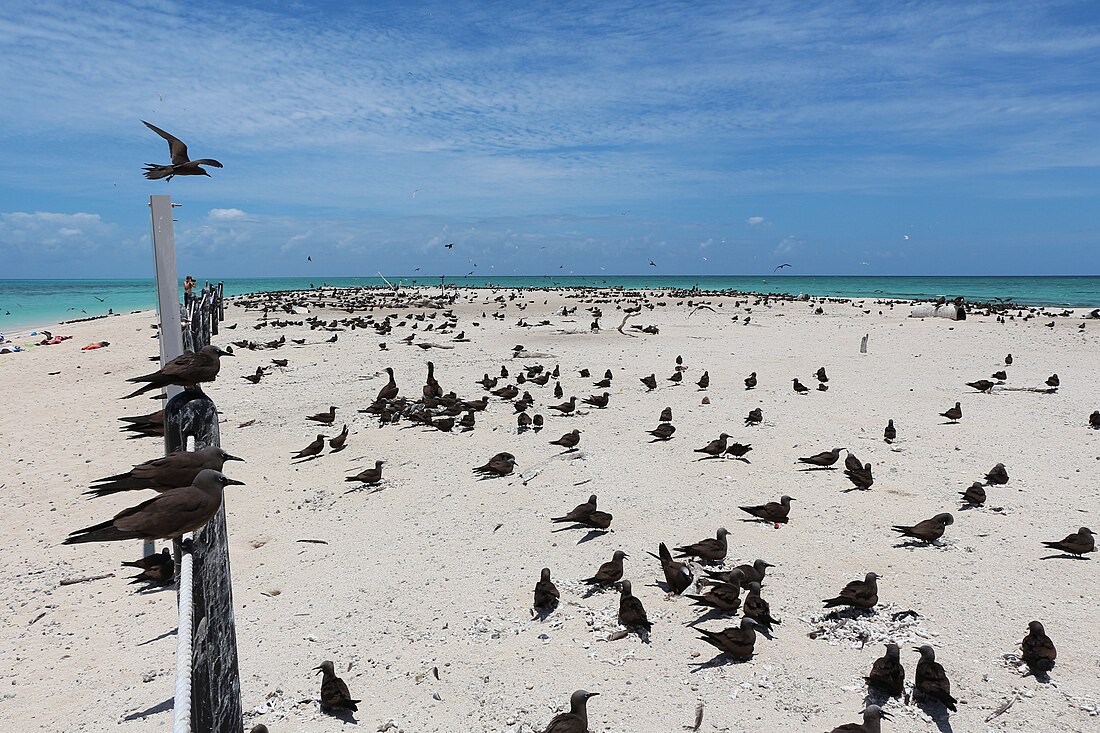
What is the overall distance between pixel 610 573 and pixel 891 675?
8.63 feet

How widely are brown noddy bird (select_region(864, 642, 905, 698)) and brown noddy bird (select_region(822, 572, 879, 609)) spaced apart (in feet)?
3.28

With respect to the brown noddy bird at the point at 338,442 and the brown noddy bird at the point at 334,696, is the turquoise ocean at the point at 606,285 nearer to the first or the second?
the brown noddy bird at the point at 338,442

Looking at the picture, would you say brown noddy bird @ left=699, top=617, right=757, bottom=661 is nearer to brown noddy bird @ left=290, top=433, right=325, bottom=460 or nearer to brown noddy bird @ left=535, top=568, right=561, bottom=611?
brown noddy bird @ left=535, top=568, right=561, bottom=611

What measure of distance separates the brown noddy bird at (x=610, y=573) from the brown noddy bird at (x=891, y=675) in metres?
2.46

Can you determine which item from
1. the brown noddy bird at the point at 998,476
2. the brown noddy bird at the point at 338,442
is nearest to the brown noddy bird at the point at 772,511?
the brown noddy bird at the point at 998,476

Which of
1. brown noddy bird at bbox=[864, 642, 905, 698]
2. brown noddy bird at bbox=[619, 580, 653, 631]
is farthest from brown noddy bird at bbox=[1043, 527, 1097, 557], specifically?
brown noddy bird at bbox=[619, 580, 653, 631]

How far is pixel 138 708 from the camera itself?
506 centimetres

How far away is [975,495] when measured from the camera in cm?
831

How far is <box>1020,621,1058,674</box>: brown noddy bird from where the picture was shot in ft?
16.5

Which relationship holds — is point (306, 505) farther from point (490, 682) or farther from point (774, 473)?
point (774, 473)

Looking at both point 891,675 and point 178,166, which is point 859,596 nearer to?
point 891,675

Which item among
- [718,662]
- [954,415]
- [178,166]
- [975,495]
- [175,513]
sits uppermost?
[178,166]

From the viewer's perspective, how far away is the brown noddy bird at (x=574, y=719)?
4.43m

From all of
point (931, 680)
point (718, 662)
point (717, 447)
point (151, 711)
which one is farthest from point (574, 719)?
point (717, 447)
